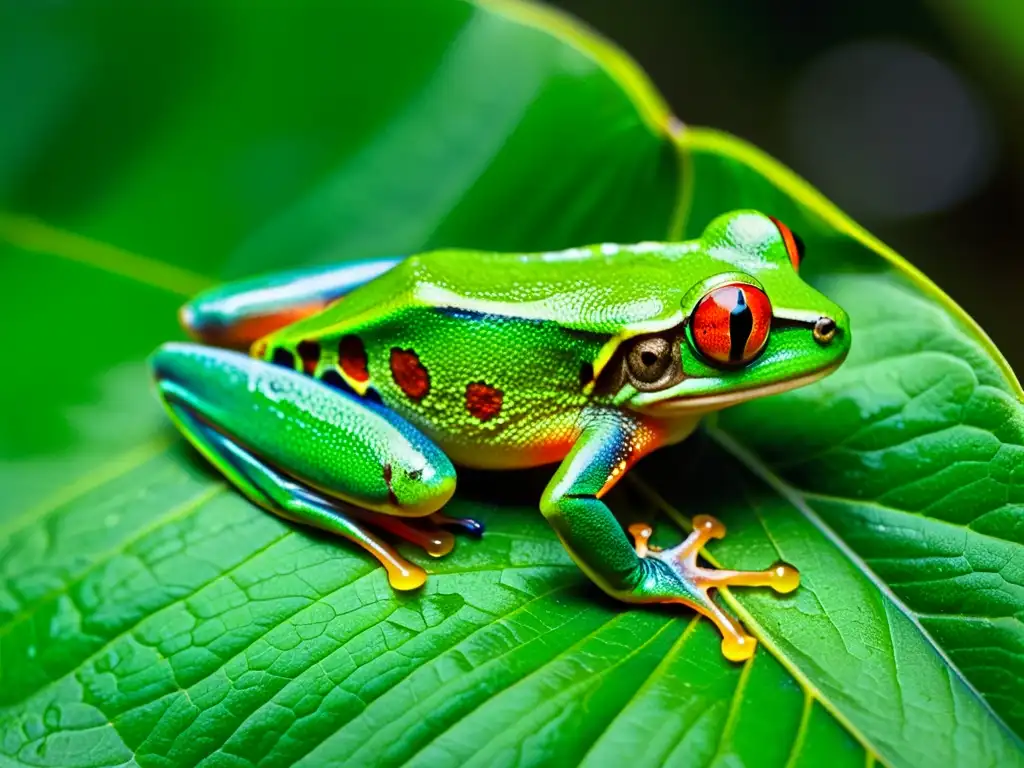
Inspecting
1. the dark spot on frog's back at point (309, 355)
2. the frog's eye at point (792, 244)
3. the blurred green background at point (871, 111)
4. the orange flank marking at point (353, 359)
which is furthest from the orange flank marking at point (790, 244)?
the blurred green background at point (871, 111)

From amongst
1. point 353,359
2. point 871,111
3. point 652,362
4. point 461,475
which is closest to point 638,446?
point 652,362

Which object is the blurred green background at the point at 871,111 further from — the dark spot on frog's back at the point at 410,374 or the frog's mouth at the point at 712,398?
the dark spot on frog's back at the point at 410,374

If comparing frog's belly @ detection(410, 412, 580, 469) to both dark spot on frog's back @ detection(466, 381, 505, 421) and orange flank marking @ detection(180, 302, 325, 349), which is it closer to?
dark spot on frog's back @ detection(466, 381, 505, 421)

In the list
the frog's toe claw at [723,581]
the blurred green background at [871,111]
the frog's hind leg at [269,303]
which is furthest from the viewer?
the blurred green background at [871,111]

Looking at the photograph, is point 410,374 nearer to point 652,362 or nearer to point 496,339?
point 496,339

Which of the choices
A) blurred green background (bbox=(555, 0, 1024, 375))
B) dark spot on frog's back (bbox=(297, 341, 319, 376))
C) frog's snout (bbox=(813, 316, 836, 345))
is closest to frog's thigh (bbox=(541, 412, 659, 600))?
frog's snout (bbox=(813, 316, 836, 345))
